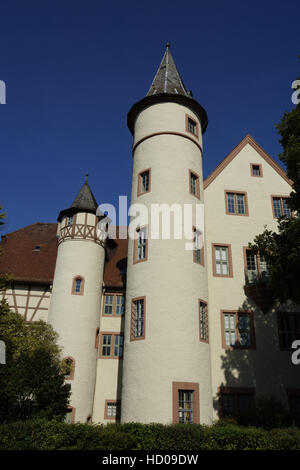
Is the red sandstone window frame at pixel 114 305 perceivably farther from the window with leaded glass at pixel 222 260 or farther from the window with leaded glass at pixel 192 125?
the window with leaded glass at pixel 192 125

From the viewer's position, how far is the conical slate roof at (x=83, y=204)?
2708 centimetres

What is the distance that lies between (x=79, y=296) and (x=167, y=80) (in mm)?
15274

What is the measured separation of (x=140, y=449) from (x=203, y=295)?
8.68 meters

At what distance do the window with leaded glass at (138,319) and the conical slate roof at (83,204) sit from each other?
10.4 meters

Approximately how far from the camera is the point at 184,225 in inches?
781

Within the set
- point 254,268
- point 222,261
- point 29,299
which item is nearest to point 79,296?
point 29,299

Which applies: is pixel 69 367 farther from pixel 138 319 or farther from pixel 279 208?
pixel 279 208

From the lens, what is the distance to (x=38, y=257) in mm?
28156

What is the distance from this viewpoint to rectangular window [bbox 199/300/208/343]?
725 inches
